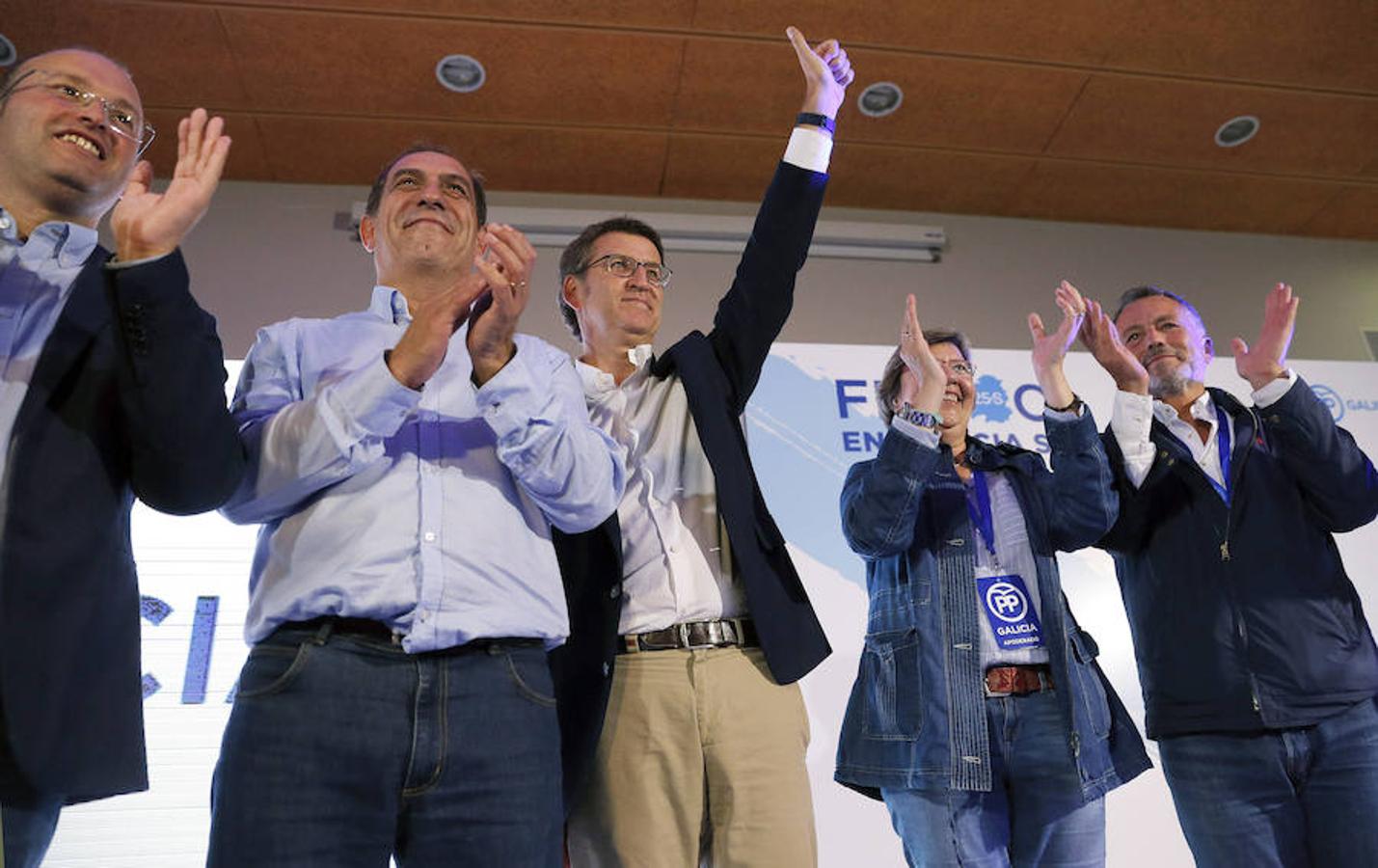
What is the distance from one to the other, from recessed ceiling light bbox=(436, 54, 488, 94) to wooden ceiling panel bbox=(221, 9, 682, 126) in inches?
1.0

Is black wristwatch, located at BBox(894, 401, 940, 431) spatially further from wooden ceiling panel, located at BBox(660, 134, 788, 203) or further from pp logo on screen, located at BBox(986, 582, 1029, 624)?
wooden ceiling panel, located at BBox(660, 134, 788, 203)

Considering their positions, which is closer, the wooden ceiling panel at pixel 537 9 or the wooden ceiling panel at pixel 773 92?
the wooden ceiling panel at pixel 537 9

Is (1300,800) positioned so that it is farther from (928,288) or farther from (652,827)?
(928,288)

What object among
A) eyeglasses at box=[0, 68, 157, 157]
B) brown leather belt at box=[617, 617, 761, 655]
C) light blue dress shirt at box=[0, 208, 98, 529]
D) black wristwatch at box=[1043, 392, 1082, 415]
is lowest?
brown leather belt at box=[617, 617, 761, 655]

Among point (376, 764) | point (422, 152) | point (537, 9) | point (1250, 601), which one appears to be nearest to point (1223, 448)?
point (1250, 601)

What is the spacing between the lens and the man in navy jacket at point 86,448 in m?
Answer: 1.09

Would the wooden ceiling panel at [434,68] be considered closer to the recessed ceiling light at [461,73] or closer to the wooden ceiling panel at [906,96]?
the recessed ceiling light at [461,73]

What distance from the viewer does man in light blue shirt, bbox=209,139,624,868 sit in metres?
1.19

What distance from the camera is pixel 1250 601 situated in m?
2.01

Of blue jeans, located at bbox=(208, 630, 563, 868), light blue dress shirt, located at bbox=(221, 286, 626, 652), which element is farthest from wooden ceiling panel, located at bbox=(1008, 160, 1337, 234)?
blue jeans, located at bbox=(208, 630, 563, 868)

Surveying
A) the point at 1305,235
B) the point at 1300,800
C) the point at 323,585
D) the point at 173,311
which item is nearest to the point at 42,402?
the point at 173,311

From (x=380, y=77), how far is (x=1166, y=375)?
2950mm

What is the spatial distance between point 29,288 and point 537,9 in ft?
8.92

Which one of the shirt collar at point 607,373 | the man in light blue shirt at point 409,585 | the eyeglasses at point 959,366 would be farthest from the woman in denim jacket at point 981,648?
the man in light blue shirt at point 409,585
